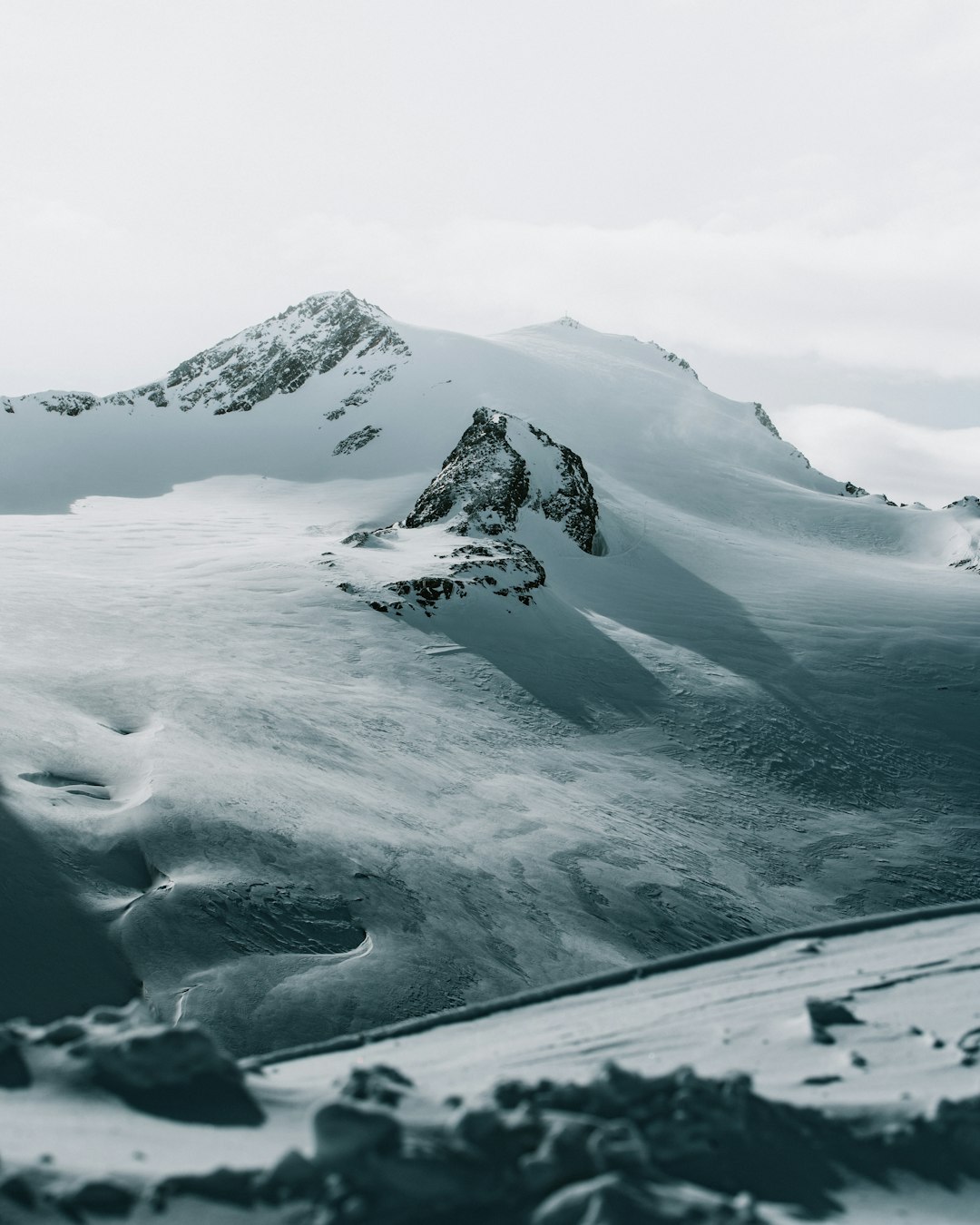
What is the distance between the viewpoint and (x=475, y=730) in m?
14.0

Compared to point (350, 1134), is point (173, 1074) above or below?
below

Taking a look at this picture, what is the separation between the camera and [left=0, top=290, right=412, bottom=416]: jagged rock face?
53.9m

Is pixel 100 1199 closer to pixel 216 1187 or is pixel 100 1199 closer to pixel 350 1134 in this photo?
pixel 216 1187

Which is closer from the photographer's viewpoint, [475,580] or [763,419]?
[475,580]

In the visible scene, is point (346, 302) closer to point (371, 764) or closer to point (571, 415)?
point (571, 415)

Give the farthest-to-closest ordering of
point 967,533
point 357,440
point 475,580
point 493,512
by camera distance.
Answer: point 357,440 → point 967,533 → point 493,512 → point 475,580

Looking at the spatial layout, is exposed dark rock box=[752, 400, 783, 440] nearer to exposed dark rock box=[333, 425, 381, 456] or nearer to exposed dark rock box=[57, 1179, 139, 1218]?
exposed dark rock box=[333, 425, 381, 456]

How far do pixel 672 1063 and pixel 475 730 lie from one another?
10397mm

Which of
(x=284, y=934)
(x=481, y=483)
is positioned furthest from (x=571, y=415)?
(x=284, y=934)

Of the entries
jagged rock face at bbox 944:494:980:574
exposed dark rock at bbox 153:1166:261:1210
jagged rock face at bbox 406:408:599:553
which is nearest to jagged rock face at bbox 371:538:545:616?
jagged rock face at bbox 406:408:599:553

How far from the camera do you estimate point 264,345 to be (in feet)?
193

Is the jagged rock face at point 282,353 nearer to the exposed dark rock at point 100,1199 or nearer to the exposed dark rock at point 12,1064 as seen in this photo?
the exposed dark rock at point 12,1064

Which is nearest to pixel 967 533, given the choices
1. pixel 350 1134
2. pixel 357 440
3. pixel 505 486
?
pixel 505 486

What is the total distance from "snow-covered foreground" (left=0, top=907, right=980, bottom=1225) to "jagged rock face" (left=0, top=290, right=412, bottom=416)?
4805cm
